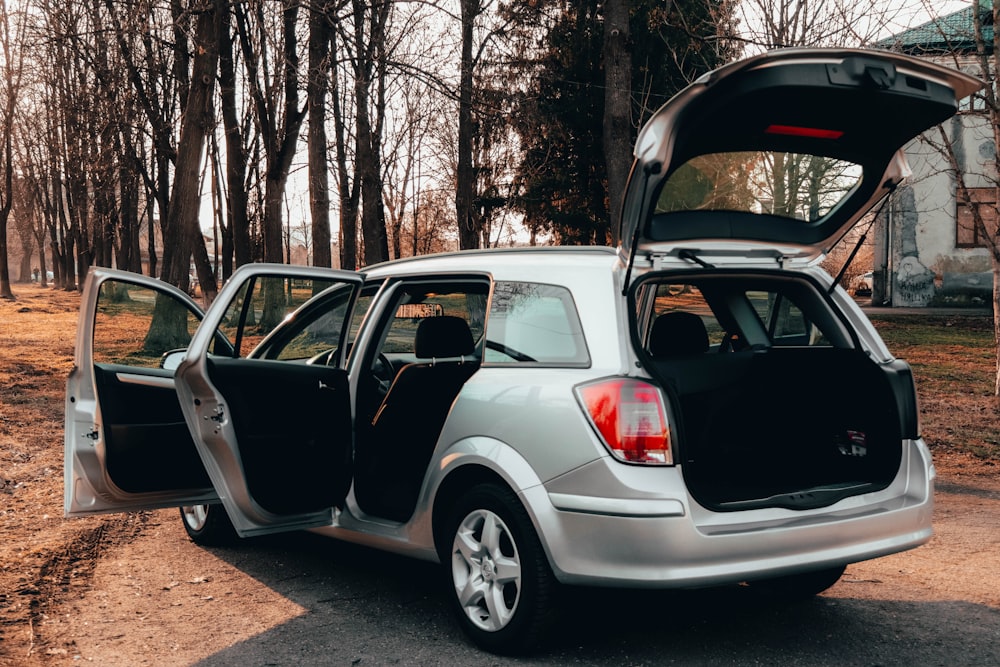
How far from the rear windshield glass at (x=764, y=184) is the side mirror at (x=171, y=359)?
2.73 metres

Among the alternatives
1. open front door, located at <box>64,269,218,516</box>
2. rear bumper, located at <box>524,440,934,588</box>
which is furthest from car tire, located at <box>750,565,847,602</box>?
open front door, located at <box>64,269,218,516</box>

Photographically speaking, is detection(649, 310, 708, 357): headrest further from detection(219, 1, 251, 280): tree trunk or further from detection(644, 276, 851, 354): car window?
detection(219, 1, 251, 280): tree trunk

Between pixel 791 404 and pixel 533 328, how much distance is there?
1353mm

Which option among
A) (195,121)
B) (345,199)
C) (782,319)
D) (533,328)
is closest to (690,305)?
(782,319)

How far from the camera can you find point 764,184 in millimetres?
4422

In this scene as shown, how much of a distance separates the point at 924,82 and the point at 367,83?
40.4 feet

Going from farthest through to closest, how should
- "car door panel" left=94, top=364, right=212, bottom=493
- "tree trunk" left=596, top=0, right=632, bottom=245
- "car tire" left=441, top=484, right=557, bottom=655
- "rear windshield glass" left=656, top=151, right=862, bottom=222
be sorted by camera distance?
"tree trunk" left=596, top=0, right=632, bottom=245 < "car door panel" left=94, top=364, right=212, bottom=493 < "rear windshield glass" left=656, top=151, right=862, bottom=222 < "car tire" left=441, top=484, right=557, bottom=655

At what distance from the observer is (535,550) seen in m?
3.97

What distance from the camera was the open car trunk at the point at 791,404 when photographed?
14.5ft

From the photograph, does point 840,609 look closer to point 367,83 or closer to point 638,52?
point 367,83

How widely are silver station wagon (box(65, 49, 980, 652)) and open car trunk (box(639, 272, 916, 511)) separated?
0.01 metres

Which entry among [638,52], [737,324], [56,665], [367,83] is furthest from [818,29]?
[638,52]

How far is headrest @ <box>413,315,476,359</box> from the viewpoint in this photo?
516cm

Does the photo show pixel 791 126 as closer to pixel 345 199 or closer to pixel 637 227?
pixel 637 227
